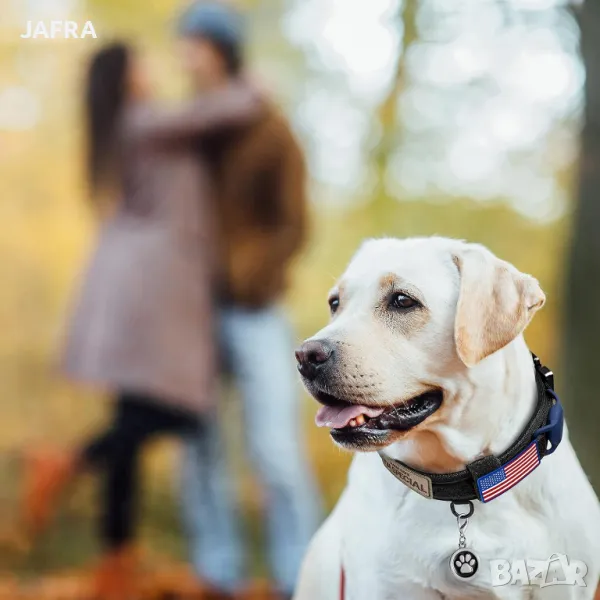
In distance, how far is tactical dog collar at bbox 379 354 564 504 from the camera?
92 centimetres

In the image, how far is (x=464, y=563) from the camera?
0.94 meters

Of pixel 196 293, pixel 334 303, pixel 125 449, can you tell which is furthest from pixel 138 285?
pixel 334 303

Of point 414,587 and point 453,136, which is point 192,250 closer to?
point 453,136

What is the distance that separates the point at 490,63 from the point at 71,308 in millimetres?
1568

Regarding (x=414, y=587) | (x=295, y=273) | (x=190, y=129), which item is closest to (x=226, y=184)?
(x=190, y=129)

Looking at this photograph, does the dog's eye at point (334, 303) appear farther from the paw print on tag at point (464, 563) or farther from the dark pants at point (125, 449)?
the dark pants at point (125, 449)

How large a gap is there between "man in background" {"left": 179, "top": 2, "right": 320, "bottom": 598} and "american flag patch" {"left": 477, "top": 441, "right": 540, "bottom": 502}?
157cm

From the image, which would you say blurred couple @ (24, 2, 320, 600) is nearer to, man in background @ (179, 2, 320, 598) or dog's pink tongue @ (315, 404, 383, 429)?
man in background @ (179, 2, 320, 598)

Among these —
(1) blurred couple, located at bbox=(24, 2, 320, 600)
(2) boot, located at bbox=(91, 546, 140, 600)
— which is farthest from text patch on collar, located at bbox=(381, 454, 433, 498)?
(2) boot, located at bbox=(91, 546, 140, 600)

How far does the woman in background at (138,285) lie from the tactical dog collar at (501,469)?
1594mm

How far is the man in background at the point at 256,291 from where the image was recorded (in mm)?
2520

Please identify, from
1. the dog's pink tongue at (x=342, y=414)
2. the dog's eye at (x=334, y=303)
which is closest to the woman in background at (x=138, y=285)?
the dog's eye at (x=334, y=303)

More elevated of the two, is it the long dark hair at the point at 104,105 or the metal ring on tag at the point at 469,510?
the long dark hair at the point at 104,105

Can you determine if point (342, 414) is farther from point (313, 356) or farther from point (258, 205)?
point (258, 205)
